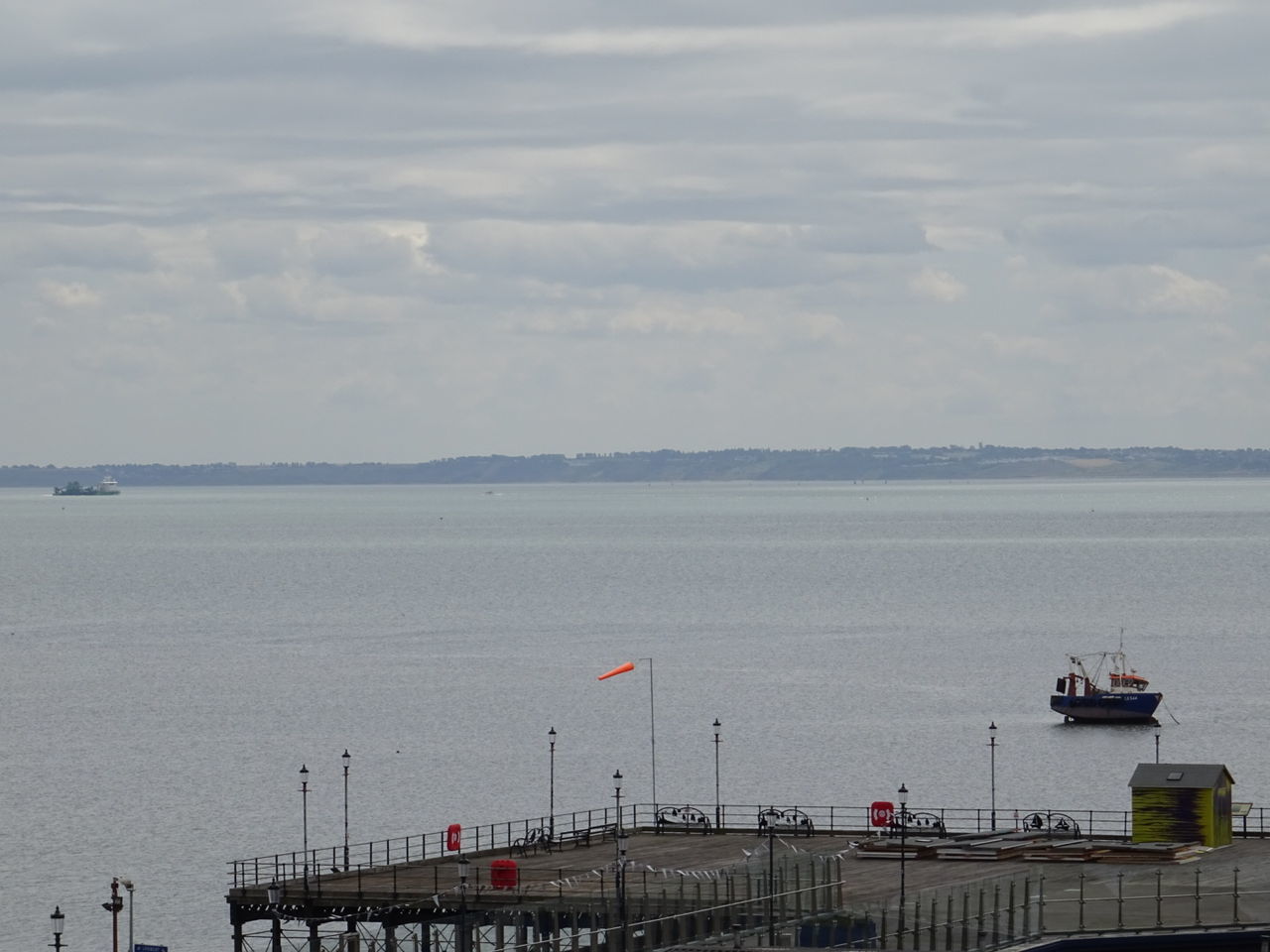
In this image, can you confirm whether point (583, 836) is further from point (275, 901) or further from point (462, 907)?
point (462, 907)

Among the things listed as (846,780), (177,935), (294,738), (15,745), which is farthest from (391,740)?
(177,935)

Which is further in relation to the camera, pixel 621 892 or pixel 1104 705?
pixel 1104 705

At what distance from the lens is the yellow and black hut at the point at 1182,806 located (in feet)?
225

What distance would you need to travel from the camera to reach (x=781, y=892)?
57.7 meters

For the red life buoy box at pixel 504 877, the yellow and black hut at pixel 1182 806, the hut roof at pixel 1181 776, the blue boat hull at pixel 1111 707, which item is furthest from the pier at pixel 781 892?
the blue boat hull at pixel 1111 707

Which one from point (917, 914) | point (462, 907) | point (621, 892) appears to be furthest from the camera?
point (462, 907)

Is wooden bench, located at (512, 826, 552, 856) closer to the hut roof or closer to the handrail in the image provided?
the handrail

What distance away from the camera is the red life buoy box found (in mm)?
61531

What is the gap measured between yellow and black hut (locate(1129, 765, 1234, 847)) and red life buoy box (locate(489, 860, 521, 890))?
18.9 meters

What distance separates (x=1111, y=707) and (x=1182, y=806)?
259 ft

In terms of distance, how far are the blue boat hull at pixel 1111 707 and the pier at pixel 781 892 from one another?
236 feet

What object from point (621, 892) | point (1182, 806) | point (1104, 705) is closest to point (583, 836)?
point (1182, 806)

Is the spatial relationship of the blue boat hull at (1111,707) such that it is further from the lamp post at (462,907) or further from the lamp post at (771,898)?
the lamp post at (462,907)

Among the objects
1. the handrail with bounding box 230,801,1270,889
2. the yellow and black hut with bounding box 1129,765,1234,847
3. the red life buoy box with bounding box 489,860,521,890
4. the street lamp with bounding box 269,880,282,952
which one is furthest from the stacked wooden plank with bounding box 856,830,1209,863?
the handrail with bounding box 230,801,1270,889
